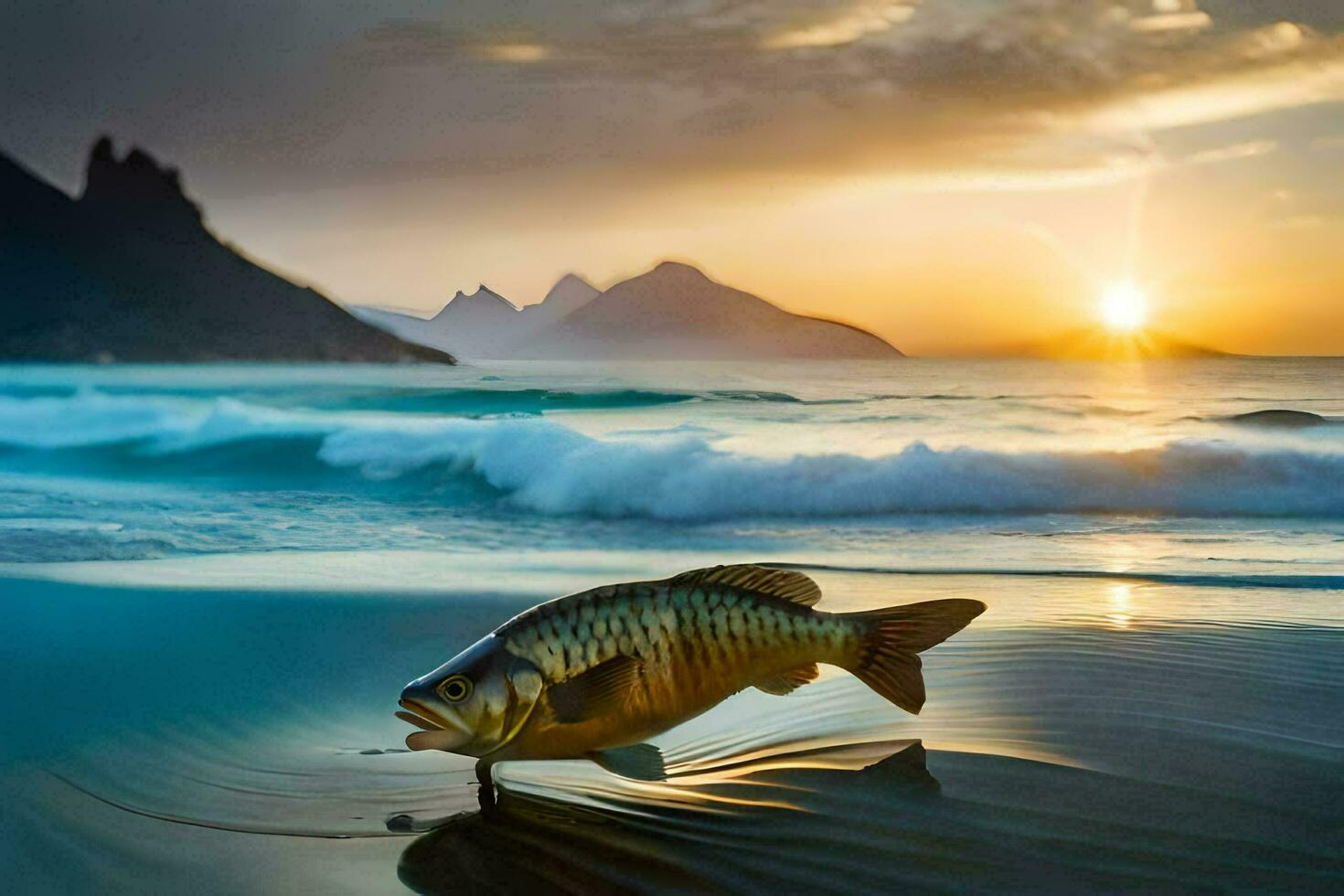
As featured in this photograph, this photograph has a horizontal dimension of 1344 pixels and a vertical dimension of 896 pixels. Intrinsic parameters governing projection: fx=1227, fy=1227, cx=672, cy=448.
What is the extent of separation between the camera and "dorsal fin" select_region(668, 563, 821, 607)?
212 cm

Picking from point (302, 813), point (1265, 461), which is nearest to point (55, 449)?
point (1265, 461)

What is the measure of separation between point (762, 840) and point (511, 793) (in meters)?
0.53

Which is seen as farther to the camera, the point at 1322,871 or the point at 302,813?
the point at 302,813

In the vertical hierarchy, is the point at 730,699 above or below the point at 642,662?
below

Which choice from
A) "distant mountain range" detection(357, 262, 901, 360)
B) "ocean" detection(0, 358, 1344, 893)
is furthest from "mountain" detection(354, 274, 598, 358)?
"ocean" detection(0, 358, 1344, 893)

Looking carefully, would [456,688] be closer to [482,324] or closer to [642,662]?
[642,662]

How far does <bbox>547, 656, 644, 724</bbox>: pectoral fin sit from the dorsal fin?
19 centimetres

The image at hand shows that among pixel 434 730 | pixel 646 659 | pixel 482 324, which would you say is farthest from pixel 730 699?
pixel 482 324

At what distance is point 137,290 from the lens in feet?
124

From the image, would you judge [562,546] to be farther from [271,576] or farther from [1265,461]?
[1265,461]

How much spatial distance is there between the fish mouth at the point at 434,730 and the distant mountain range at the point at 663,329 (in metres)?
27.2

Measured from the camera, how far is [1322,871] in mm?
2072

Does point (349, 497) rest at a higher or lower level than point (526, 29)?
lower

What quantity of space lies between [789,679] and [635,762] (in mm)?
356
